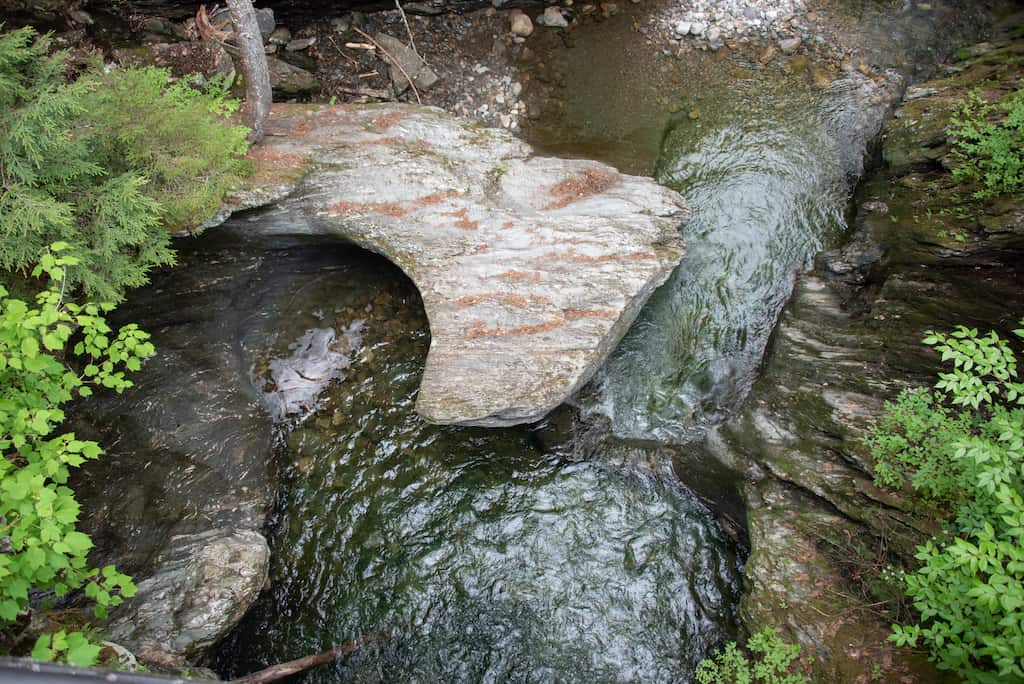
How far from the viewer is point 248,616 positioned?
6.88 metres

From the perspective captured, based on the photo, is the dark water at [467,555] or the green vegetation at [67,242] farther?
the dark water at [467,555]

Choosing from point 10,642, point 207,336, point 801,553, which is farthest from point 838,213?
point 10,642

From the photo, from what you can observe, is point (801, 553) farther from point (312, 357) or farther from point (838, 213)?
point (312, 357)

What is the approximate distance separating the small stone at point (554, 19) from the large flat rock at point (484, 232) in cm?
408

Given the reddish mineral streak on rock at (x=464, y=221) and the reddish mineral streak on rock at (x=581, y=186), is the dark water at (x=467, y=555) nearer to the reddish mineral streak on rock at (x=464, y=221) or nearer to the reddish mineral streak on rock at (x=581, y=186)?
the reddish mineral streak on rock at (x=464, y=221)

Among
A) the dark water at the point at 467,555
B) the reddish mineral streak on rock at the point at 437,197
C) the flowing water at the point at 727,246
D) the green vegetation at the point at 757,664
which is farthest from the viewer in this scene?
the flowing water at the point at 727,246

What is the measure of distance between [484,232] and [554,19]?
625cm

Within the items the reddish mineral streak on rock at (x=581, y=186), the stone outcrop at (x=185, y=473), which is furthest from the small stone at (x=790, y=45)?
the stone outcrop at (x=185, y=473)

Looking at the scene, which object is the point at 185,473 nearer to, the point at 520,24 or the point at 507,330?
the point at 507,330

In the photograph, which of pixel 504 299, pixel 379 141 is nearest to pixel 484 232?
pixel 504 299

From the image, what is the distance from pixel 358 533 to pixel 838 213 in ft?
28.5

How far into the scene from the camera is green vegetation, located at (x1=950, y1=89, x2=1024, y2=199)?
22.7 ft

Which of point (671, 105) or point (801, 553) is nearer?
point (801, 553)

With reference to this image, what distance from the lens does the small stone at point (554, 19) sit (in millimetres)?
11203
